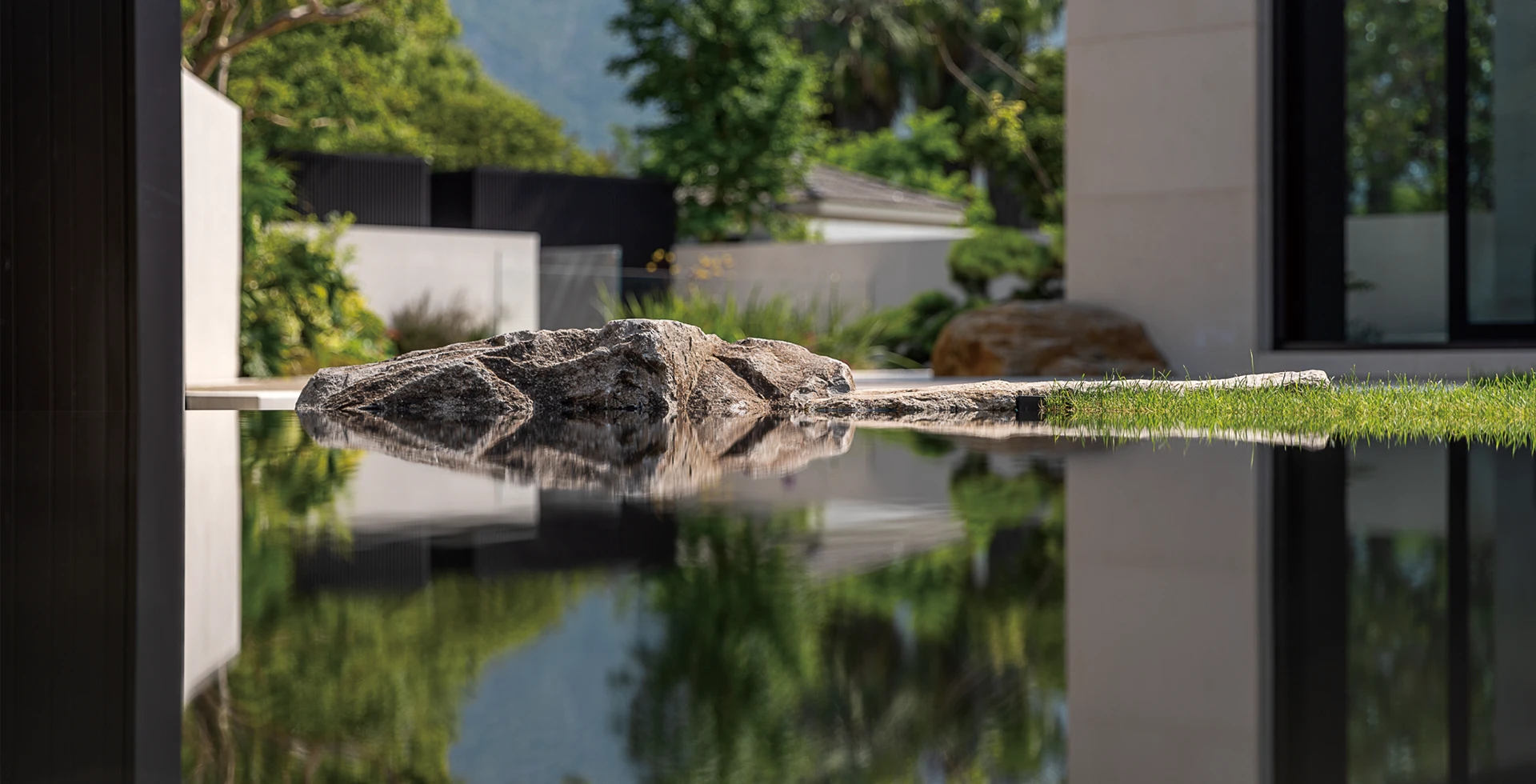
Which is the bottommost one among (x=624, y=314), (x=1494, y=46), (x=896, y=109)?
(x=624, y=314)

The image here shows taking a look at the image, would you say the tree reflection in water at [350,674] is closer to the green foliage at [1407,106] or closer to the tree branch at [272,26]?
the green foliage at [1407,106]

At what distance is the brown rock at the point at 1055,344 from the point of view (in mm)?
10656

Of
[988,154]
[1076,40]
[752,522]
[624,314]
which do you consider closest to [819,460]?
[752,522]

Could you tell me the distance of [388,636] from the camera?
1.81 meters

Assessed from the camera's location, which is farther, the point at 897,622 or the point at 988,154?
the point at 988,154

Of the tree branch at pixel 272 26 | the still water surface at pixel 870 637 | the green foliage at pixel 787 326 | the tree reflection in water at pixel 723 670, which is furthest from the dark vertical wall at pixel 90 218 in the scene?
the tree branch at pixel 272 26

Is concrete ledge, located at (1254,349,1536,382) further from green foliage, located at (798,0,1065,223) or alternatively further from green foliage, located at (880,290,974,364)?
green foliage, located at (798,0,1065,223)

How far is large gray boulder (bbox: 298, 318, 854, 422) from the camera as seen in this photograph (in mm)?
7414

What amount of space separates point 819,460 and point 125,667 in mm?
3021

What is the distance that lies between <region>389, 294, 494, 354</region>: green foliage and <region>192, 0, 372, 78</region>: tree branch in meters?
3.49

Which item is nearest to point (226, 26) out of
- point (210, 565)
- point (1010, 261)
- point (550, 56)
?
point (1010, 261)

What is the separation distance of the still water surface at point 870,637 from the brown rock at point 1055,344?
729 centimetres

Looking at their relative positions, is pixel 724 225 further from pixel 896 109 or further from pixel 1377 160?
pixel 1377 160

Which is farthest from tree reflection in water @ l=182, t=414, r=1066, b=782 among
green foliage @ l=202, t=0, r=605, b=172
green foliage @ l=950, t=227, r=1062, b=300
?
green foliage @ l=202, t=0, r=605, b=172
